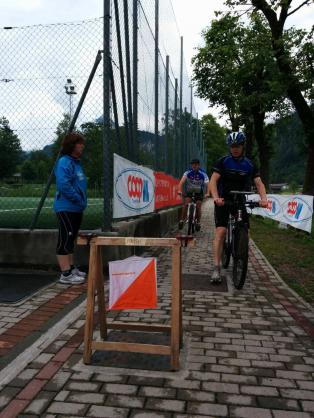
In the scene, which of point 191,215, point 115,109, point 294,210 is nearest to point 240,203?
point 115,109

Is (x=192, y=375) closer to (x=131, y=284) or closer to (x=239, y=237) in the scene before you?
(x=131, y=284)

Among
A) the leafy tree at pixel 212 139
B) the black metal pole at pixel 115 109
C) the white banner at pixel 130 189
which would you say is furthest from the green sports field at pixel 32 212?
the leafy tree at pixel 212 139

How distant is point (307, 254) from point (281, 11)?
11887 mm

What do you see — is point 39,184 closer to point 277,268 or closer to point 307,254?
point 277,268

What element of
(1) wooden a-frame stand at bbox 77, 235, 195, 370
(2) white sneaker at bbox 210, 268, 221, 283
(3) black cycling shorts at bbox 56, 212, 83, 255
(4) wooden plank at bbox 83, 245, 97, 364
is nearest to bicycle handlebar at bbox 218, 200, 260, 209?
(2) white sneaker at bbox 210, 268, 221, 283

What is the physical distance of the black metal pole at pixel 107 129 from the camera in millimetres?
6750

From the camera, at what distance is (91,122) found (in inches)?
278

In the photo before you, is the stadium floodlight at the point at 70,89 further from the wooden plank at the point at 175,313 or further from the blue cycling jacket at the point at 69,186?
the wooden plank at the point at 175,313

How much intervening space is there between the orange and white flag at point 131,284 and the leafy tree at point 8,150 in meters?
4.36

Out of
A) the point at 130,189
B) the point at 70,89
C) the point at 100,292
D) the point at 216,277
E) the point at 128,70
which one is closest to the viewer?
the point at 100,292

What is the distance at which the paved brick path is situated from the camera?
2883mm

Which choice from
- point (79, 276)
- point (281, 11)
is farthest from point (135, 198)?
point (281, 11)

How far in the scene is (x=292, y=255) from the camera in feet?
31.7

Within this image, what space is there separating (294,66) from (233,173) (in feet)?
44.2
